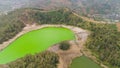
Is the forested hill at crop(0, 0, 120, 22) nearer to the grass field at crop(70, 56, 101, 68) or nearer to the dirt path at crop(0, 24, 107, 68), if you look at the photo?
the dirt path at crop(0, 24, 107, 68)

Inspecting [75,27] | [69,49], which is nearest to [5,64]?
[69,49]

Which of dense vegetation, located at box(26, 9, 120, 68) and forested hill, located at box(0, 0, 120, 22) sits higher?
dense vegetation, located at box(26, 9, 120, 68)

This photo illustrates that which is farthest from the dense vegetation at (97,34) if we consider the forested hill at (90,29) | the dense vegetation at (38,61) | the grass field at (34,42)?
the dense vegetation at (38,61)

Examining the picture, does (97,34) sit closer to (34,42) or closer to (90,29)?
(90,29)

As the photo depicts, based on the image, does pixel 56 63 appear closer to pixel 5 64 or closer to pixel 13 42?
pixel 5 64

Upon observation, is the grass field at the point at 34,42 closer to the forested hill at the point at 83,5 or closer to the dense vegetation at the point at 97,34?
the dense vegetation at the point at 97,34

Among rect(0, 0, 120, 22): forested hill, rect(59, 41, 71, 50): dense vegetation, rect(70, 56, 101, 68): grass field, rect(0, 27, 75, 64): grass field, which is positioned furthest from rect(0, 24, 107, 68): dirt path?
rect(0, 0, 120, 22): forested hill

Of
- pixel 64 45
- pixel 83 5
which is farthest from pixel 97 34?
pixel 83 5
